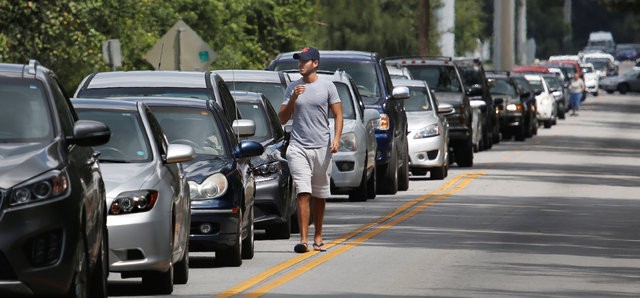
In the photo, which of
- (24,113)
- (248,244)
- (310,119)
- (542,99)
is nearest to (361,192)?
(310,119)

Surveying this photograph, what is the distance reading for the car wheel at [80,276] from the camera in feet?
34.0

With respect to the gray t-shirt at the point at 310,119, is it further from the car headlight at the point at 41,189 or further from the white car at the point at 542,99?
the white car at the point at 542,99

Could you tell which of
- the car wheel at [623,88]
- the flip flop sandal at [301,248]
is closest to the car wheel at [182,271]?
the flip flop sandal at [301,248]

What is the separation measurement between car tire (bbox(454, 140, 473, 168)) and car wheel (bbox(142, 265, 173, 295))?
22780 millimetres

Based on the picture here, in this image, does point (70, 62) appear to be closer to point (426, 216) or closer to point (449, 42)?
point (426, 216)

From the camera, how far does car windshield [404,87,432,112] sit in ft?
104

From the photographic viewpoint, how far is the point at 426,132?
31234mm

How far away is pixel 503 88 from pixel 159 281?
122 feet

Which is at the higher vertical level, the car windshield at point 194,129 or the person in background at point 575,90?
the car windshield at point 194,129

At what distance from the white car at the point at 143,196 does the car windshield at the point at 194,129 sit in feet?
5.97

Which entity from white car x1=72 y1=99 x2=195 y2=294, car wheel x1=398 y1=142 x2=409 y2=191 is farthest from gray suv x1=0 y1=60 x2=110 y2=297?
car wheel x1=398 y1=142 x2=409 y2=191

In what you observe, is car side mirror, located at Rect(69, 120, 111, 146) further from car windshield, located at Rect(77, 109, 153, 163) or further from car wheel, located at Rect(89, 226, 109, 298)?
car windshield, located at Rect(77, 109, 153, 163)

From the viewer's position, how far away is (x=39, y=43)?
38.4m

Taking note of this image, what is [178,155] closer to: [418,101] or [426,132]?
[426,132]
